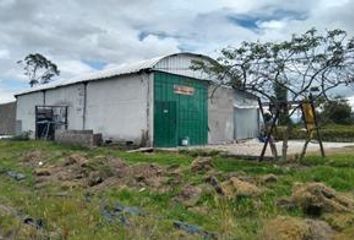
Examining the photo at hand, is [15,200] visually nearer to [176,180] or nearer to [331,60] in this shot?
[176,180]

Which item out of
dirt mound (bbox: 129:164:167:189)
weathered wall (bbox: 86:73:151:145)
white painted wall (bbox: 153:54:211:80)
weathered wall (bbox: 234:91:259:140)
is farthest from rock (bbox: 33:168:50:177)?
weathered wall (bbox: 234:91:259:140)

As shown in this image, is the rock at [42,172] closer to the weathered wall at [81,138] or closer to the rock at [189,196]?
the rock at [189,196]

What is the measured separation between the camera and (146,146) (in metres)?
22.2

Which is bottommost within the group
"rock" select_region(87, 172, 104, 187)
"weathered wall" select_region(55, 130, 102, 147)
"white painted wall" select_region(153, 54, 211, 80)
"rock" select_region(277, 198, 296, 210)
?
"rock" select_region(277, 198, 296, 210)

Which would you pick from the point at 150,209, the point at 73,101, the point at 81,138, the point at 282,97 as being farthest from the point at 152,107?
the point at 150,209

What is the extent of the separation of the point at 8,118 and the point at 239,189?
116 ft

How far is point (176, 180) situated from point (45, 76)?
55.9 m

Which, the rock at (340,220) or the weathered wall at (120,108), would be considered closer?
the rock at (340,220)

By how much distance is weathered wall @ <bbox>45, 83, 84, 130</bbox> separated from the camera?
90.7ft

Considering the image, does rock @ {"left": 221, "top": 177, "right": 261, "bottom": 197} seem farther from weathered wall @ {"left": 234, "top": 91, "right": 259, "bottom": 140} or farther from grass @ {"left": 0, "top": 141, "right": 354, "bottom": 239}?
weathered wall @ {"left": 234, "top": 91, "right": 259, "bottom": 140}

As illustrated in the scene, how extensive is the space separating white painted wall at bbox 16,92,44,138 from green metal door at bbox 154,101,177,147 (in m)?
12.6

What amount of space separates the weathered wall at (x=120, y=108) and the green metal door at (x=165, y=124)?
52cm

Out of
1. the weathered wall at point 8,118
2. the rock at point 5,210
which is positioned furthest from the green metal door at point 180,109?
the weathered wall at point 8,118

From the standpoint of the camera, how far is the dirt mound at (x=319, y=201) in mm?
7375
